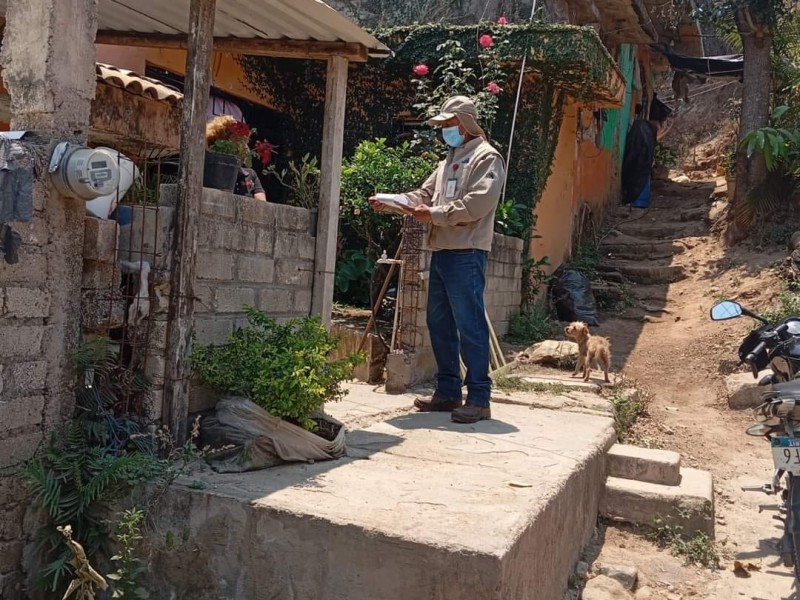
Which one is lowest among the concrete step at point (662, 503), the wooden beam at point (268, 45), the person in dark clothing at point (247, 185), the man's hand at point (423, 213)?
the concrete step at point (662, 503)

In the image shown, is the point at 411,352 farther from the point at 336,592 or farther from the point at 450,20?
the point at 450,20

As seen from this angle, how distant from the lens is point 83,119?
3240 mm

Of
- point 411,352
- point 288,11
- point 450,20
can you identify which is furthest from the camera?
point 450,20

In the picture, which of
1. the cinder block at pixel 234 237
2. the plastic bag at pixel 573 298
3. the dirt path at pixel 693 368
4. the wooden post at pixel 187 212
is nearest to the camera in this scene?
the wooden post at pixel 187 212

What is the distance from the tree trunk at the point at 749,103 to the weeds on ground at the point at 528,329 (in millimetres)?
4266

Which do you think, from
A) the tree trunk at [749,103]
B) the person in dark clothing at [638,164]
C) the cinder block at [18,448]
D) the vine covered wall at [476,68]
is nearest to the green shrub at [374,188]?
the vine covered wall at [476,68]

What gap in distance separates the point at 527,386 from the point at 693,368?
298 cm

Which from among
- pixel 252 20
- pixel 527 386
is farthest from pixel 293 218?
pixel 527 386

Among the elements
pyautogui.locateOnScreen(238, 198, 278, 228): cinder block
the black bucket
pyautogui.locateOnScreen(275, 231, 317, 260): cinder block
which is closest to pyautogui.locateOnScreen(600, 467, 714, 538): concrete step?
pyautogui.locateOnScreen(275, 231, 317, 260): cinder block

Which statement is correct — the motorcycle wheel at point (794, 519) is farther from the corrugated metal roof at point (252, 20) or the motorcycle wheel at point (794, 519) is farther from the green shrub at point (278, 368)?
the corrugated metal roof at point (252, 20)

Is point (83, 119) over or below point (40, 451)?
over

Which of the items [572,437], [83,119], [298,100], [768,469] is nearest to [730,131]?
[298,100]

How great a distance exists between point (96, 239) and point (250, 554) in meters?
1.47

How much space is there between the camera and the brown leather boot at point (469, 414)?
449cm
